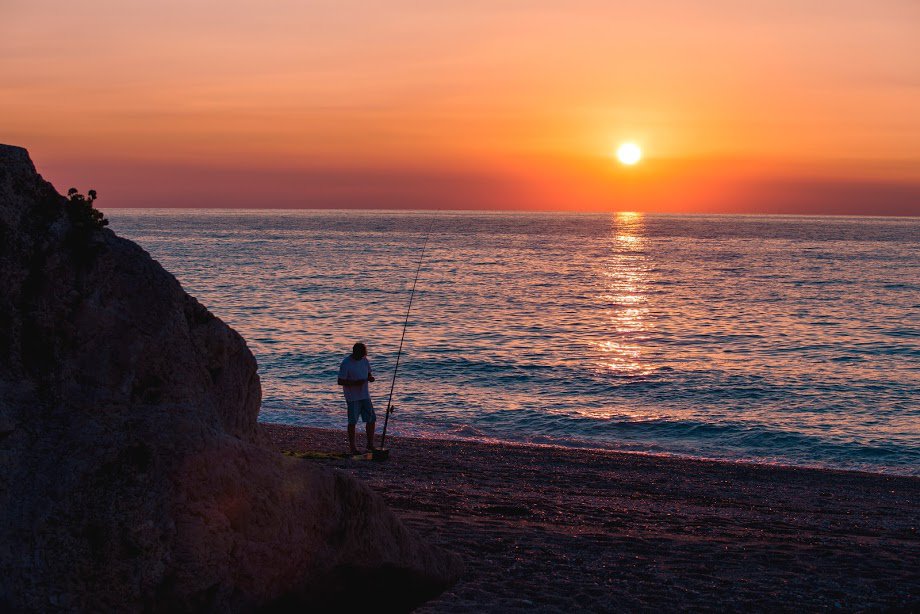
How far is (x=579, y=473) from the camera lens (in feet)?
39.7

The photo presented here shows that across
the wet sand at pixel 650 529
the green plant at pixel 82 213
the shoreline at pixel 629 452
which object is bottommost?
the shoreline at pixel 629 452

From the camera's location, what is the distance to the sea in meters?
17.8

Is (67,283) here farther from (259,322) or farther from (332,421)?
(259,322)

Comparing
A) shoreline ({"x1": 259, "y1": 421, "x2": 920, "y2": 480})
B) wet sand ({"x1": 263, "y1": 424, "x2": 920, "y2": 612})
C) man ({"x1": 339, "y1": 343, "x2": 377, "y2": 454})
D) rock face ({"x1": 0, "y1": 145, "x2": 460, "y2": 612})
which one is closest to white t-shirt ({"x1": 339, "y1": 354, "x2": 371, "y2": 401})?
man ({"x1": 339, "y1": 343, "x2": 377, "y2": 454})

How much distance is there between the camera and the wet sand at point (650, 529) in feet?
21.2

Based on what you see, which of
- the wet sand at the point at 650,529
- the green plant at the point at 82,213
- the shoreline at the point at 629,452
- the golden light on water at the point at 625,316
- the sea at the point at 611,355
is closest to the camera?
the green plant at the point at 82,213

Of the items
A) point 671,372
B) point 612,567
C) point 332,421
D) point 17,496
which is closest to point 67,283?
point 17,496

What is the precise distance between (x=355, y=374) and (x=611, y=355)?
17.8 metres

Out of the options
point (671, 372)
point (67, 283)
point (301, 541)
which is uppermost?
point (67, 283)

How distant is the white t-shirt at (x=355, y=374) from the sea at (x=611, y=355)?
5.23 meters

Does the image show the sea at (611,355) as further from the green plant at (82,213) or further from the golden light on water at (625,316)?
the green plant at (82,213)

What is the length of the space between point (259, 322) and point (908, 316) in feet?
97.8

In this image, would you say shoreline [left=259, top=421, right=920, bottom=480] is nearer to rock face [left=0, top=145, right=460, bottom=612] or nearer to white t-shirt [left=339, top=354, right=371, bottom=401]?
white t-shirt [left=339, top=354, right=371, bottom=401]

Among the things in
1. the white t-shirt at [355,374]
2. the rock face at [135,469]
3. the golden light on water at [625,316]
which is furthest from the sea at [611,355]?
the rock face at [135,469]
